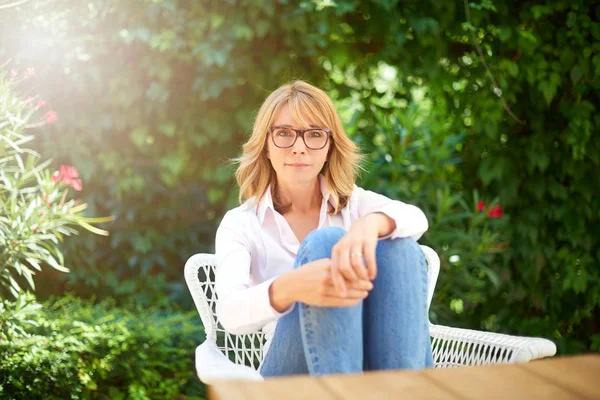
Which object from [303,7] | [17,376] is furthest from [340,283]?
[303,7]

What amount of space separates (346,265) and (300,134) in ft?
2.03

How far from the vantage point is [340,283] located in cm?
152

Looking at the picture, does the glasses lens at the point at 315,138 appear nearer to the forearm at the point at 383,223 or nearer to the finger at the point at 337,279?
the forearm at the point at 383,223

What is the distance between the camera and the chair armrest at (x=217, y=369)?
1.56m

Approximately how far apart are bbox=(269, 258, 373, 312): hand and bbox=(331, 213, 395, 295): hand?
16 millimetres

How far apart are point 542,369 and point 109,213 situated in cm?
279

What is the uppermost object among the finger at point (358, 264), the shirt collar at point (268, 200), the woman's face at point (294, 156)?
the woman's face at point (294, 156)

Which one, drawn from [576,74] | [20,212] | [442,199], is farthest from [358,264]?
[576,74]

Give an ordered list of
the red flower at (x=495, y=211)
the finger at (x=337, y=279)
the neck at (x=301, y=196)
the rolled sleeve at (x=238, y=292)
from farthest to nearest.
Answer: the red flower at (x=495, y=211) → the neck at (x=301, y=196) → the rolled sleeve at (x=238, y=292) → the finger at (x=337, y=279)

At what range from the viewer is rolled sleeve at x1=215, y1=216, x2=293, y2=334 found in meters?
1.64

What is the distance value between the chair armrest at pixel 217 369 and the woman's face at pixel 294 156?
53 centimetres

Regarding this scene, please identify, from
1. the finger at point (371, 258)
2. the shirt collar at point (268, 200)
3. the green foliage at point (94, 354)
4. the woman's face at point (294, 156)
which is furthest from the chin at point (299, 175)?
the green foliage at point (94, 354)

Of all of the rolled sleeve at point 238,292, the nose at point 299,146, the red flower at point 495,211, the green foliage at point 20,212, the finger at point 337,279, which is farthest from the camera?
the red flower at point 495,211

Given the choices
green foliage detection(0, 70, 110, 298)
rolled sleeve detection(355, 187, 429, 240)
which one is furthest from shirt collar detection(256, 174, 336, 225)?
green foliage detection(0, 70, 110, 298)
